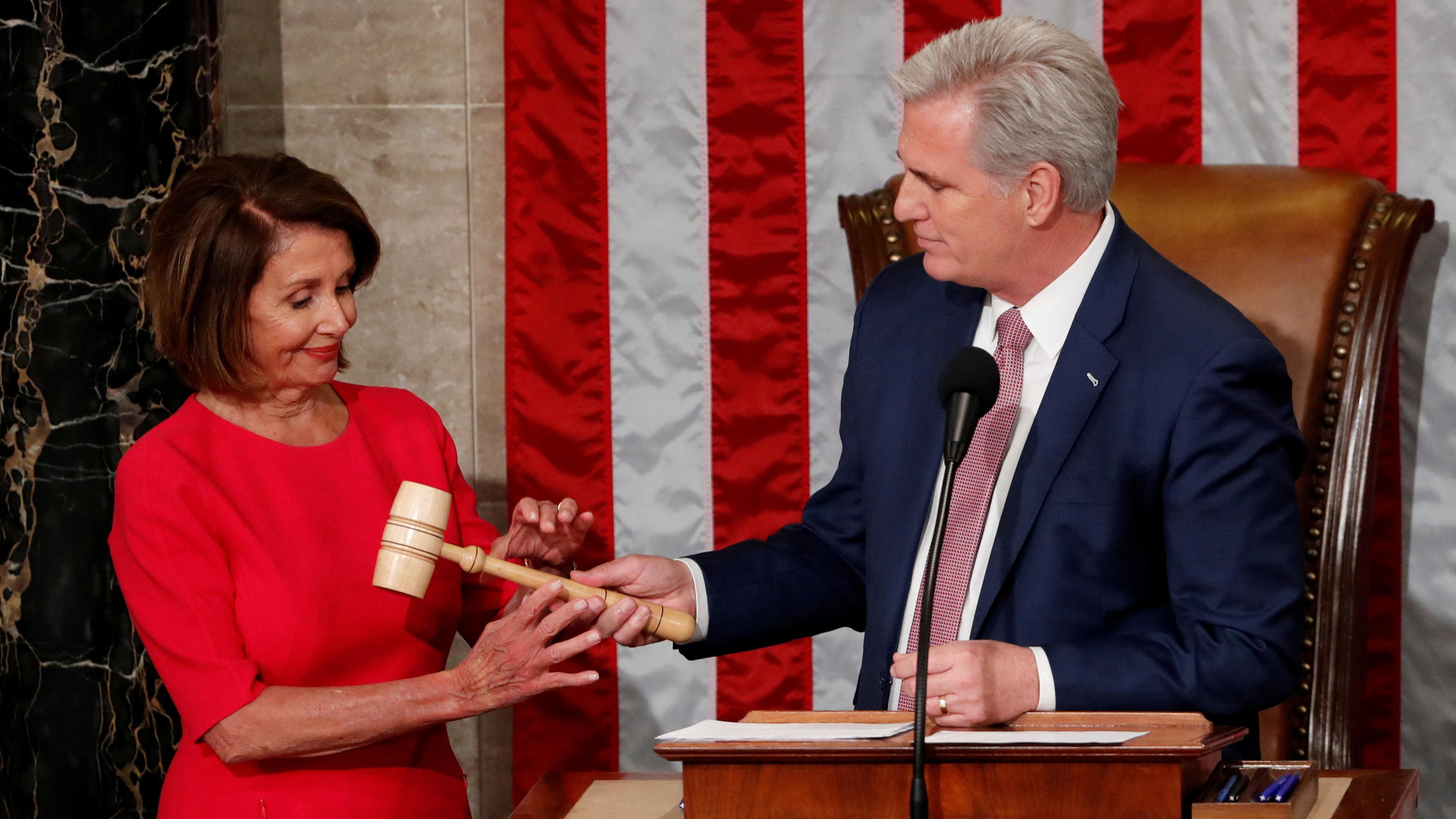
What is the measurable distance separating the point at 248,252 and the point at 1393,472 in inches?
87.1

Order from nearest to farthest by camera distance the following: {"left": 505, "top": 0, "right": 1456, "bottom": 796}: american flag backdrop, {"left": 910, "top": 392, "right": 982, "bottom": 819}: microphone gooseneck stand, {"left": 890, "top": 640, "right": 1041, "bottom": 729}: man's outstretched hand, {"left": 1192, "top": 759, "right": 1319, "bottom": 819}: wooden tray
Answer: {"left": 910, "top": 392, "right": 982, "bottom": 819}: microphone gooseneck stand < {"left": 1192, "top": 759, "right": 1319, "bottom": 819}: wooden tray < {"left": 890, "top": 640, "right": 1041, "bottom": 729}: man's outstretched hand < {"left": 505, "top": 0, "right": 1456, "bottom": 796}: american flag backdrop

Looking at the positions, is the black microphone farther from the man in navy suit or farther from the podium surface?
the podium surface

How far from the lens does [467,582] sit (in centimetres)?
254

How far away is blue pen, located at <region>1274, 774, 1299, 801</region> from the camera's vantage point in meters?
1.56

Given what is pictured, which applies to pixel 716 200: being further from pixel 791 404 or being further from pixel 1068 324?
pixel 1068 324

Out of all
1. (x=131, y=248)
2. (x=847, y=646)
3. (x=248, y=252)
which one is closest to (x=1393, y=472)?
(x=847, y=646)

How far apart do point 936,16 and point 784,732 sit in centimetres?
196

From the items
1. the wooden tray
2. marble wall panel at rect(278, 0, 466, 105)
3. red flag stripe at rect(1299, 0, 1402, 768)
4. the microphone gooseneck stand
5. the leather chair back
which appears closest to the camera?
the microphone gooseneck stand

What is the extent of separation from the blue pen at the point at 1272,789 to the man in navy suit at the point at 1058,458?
0.26m

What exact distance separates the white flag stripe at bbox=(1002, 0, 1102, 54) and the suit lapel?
45.6 inches

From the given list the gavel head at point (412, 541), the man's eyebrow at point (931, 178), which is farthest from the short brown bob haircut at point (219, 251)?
the man's eyebrow at point (931, 178)

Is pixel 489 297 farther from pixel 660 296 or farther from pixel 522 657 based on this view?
pixel 522 657

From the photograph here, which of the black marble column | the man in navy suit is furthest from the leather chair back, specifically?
the black marble column

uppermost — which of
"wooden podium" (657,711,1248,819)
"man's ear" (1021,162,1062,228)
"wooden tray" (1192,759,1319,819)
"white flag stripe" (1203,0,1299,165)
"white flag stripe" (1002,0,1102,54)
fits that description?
"white flag stripe" (1002,0,1102,54)
